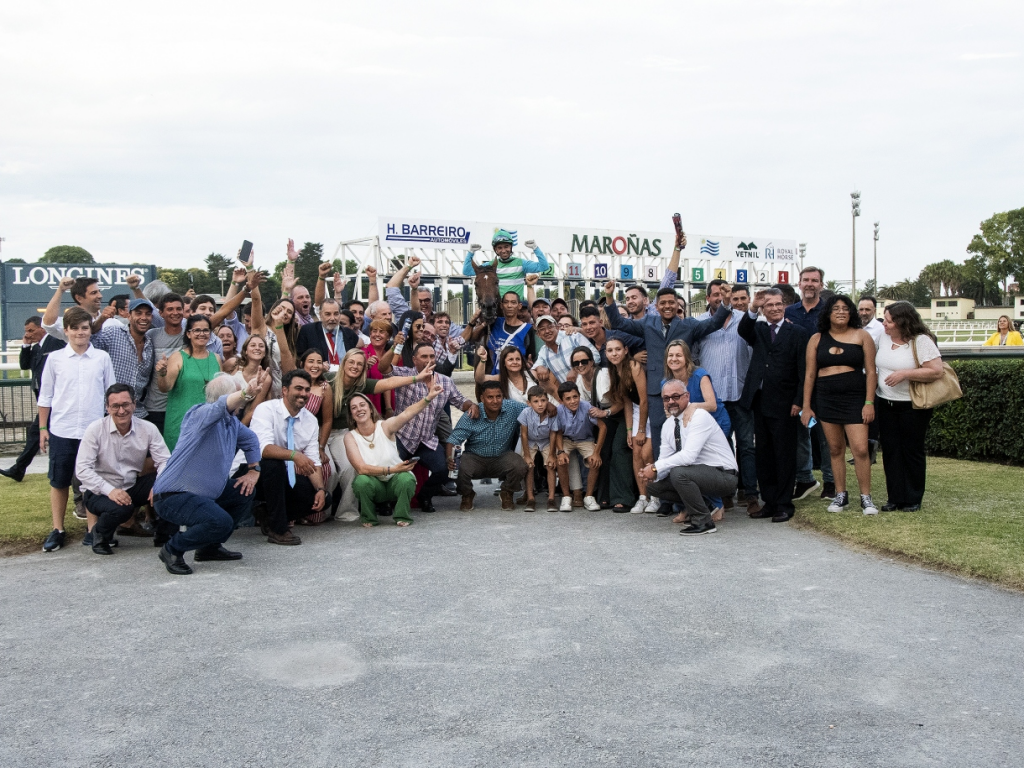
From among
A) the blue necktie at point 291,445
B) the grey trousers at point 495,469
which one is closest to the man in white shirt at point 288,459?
the blue necktie at point 291,445

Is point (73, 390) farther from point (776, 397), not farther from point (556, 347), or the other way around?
point (776, 397)

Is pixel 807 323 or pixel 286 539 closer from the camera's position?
pixel 286 539

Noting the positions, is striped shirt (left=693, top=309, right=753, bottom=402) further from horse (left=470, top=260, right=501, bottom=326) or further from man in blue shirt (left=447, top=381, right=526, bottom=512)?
horse (left=470, top=260, right=501, bottom=326)

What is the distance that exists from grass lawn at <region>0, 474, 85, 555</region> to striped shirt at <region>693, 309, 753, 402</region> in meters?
5.76

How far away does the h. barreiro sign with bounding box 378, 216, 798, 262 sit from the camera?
34375 millimetres

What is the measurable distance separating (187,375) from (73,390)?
880 mm

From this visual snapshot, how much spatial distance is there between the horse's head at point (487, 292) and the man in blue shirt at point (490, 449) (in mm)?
1399

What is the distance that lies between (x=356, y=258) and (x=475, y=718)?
3316cm

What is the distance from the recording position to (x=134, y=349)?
7.55 meters

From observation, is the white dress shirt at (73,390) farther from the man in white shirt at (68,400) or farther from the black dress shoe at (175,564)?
the black dress shoe at (175,564)

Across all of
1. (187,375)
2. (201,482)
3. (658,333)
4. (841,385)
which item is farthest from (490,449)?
(841,385)

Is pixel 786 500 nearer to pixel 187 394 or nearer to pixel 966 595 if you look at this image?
pixel 966 595

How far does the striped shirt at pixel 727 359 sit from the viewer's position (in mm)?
8266

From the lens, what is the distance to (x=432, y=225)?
34688 mm
